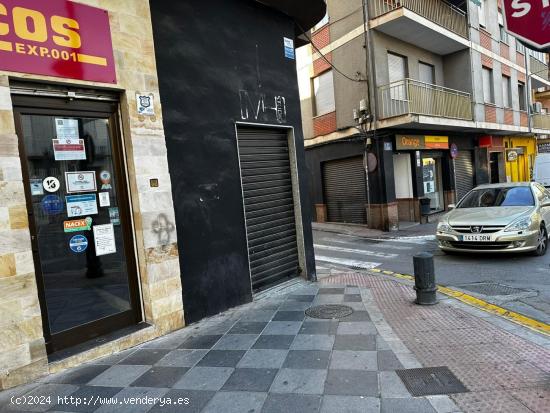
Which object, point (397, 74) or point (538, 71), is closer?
point (397, 74)

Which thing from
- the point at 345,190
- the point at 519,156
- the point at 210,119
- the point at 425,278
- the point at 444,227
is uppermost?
the point at 210,119

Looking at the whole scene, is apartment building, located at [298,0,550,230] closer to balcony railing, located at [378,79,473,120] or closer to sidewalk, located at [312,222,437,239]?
balcony railing, located at [378,79,473,120]

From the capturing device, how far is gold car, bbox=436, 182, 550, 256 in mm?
7707

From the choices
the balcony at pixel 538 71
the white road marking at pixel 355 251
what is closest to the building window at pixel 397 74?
the white road marking at pixel 355 251

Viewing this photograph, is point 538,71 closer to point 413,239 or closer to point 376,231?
point 376,231

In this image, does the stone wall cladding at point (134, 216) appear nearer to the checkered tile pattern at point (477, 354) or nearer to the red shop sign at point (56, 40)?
the red shop sign at point (56, 40)

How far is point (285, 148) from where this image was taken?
6.98m

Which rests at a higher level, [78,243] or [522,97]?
[522,97]

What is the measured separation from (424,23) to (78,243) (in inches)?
546

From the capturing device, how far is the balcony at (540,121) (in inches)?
931

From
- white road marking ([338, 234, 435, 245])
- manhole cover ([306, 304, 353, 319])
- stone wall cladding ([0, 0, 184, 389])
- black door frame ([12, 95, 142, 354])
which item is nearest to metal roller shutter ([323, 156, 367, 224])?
white road marking ([338, 234, 435, 245])

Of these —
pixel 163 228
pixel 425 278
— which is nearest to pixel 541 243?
pixel 425 278

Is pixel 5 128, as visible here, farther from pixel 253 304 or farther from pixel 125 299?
pixel 253 304

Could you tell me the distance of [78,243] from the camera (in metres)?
4.29
